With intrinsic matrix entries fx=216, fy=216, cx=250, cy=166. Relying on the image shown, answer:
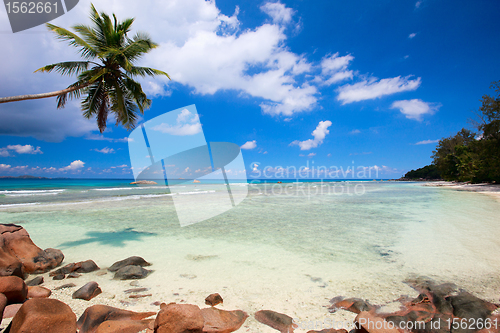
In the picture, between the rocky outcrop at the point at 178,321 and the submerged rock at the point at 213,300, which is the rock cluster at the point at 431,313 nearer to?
the submerged rock at the point at 213,300

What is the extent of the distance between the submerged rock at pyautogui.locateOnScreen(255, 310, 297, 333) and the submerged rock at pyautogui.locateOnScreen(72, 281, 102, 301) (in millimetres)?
2418

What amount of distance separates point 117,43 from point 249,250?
8.33 metres

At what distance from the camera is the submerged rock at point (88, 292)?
3.10 m

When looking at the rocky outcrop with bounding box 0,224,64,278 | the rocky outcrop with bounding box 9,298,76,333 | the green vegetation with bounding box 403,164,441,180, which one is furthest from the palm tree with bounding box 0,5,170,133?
the green vegetation with bounding box 403,164,441,180

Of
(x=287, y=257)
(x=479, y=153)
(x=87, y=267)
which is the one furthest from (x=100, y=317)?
(x=479, y=153)

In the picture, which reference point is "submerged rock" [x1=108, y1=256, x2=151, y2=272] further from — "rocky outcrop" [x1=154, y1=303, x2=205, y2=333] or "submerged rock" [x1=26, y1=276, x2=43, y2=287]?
"rocky outcrop" [x1=154, y1=303, x2=205, y2=333]

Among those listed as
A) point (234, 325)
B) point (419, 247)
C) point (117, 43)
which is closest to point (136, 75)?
point (117, 43)

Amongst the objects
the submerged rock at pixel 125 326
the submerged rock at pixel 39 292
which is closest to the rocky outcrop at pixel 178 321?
the submerged rock at pixel 125 326

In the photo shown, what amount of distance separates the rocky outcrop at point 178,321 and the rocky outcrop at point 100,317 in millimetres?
573

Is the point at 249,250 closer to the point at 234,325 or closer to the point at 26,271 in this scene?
the point at 234,325

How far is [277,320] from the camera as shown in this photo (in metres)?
2.59

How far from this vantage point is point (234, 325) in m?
2.48

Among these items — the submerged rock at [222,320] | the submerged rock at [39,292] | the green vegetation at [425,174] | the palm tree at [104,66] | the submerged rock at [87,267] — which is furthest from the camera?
the green vegetation at [425,174]

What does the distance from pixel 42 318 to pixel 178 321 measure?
126cm
